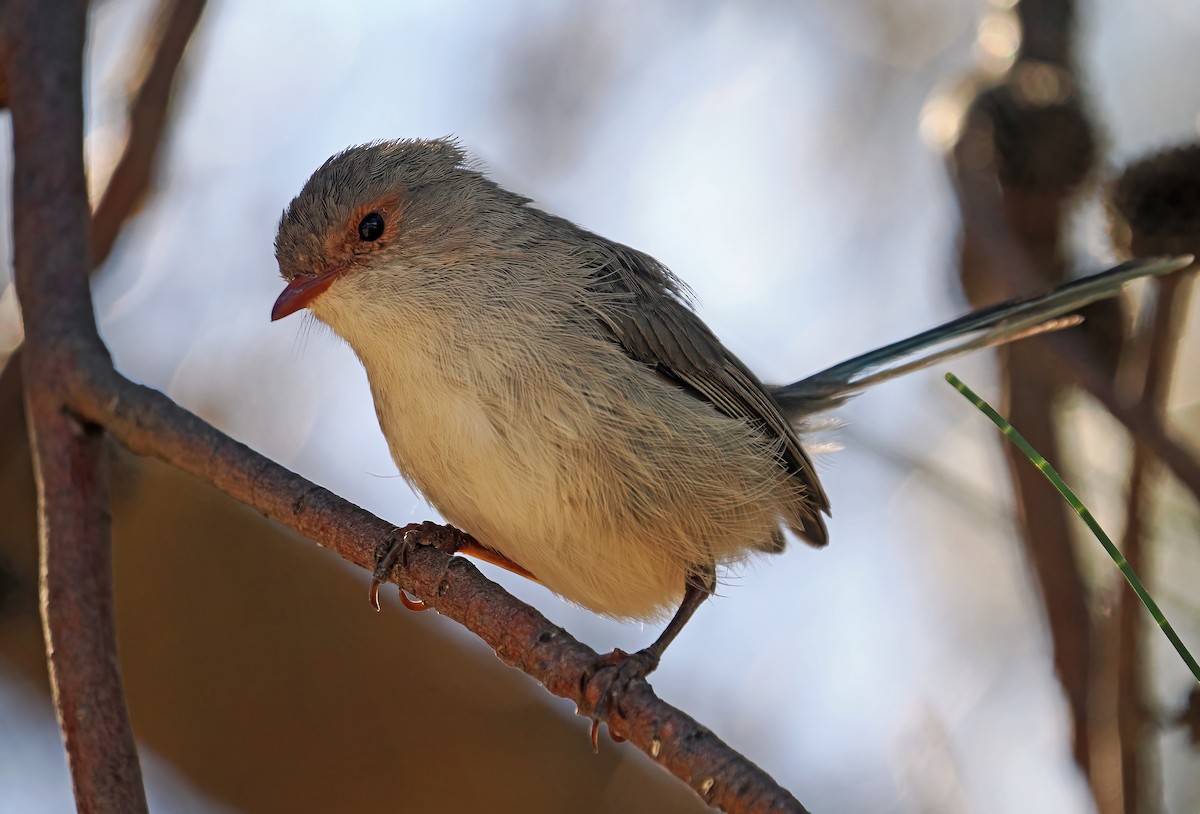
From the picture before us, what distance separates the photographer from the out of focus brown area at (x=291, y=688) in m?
4.19

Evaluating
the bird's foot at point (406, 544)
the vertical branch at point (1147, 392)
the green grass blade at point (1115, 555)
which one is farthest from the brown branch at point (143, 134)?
the vertical branch at point (1147, 392)

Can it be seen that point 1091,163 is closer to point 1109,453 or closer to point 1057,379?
point 1057,379

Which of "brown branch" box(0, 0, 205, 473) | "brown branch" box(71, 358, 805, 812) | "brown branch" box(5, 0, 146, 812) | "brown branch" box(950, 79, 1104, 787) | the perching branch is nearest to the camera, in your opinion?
"brown branch" box(71, 358, 805, 812)

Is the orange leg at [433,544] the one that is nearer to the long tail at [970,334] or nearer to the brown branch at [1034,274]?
the long tail at [970,334]

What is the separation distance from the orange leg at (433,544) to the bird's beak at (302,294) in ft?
2.22

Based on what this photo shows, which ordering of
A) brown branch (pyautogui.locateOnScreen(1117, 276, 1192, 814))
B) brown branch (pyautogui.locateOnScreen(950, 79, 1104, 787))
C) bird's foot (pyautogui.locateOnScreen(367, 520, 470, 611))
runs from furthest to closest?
1. brown branch (pyautogui.locateOnScreen(950, 79, 1104, 787))
2. brown branch (pyautogui.locateOnScreen(1117, 276, 1192, 814))
3. bird's foot (pyautogui.locateOnScreen(367, 520, 470, 611))

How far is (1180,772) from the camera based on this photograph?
4734 mm

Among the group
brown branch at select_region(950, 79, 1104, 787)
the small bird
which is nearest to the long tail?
the small bird

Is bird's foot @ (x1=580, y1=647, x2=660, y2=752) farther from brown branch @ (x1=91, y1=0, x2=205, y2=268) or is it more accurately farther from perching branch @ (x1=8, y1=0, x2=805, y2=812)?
brown branch @ (x1=91, y1=0, x2=205, y2=268)

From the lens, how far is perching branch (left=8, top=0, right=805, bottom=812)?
8.25ft

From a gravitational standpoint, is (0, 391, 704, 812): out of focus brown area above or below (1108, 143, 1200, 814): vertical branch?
below

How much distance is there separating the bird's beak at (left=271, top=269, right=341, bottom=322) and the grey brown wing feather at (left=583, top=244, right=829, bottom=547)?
74cm

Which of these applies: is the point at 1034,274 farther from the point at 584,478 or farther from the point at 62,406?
the point at 62,406

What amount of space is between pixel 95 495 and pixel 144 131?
1797 mm
